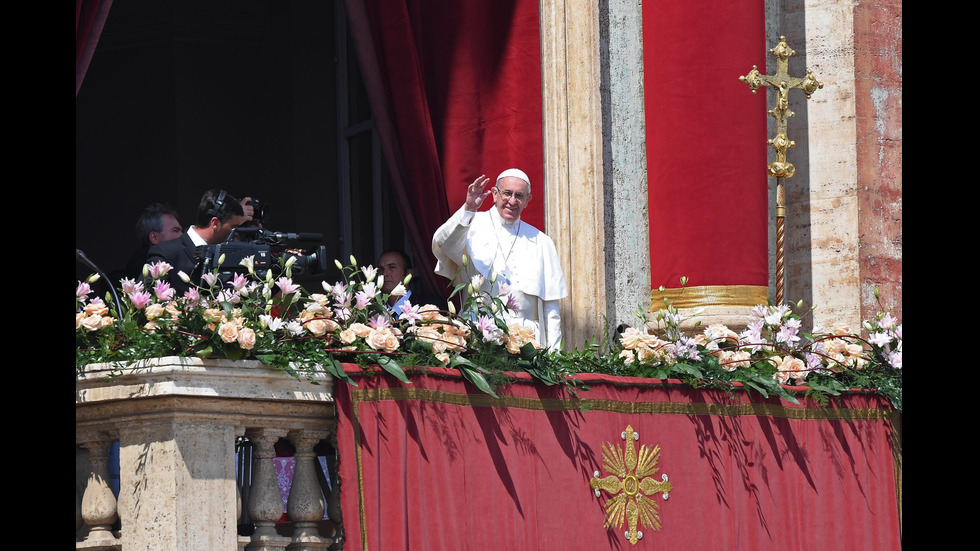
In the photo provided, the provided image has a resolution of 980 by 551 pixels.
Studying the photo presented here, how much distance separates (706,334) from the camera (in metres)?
7.18

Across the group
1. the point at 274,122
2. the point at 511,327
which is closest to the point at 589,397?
the point at 511,327

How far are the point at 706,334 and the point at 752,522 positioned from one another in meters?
0.81

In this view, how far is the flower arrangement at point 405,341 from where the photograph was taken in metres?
5.63

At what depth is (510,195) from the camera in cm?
790

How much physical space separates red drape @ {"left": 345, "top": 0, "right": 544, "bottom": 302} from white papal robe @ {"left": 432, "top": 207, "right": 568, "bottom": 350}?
1332 mm

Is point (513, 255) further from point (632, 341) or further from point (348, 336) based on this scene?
point (348, 336)

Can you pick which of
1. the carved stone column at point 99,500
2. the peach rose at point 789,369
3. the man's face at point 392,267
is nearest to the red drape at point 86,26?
the man's face at point 392,267

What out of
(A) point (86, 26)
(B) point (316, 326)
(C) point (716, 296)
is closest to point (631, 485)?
(B) point (316, 326)

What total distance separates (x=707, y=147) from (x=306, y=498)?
4.37m

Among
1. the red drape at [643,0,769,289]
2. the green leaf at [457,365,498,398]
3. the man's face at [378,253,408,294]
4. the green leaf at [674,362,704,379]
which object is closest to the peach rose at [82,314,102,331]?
the green leaf at [457,365,498,398]

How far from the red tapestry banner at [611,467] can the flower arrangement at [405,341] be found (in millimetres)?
78

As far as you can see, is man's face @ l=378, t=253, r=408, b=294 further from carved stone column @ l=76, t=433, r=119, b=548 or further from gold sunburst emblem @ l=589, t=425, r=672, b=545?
carved stone column @ l=76, t=433, r=119, b=548

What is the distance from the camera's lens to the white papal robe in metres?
8.11

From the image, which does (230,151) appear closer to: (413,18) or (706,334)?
(413,18)
